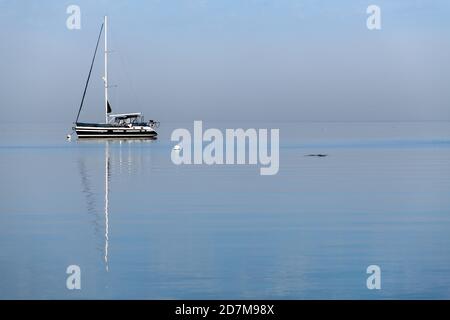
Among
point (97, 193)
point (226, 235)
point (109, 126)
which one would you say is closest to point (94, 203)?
point (97, 193)

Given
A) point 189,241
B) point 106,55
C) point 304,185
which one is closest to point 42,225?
point 189,241

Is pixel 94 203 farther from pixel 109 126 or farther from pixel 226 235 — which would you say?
pixel 109 126

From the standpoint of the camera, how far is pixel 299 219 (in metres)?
31.5

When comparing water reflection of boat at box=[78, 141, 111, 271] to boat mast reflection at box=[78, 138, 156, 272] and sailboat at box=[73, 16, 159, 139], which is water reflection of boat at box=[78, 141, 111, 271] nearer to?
boat mast reflection at box=[78, 138, 156, 272]

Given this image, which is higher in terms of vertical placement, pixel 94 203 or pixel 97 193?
pixel 97 193

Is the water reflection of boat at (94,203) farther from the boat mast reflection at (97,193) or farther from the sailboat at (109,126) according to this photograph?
the sailboat at (109,126)

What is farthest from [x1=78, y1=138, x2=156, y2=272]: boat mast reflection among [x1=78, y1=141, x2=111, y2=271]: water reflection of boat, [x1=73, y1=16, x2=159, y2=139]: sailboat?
[x1=73, y1=16, x2=159, y2=139]: sailboat

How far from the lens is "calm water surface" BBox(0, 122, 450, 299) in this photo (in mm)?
19438

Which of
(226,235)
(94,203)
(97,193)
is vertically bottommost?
(226,235)

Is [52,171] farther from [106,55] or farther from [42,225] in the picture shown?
[106,55]

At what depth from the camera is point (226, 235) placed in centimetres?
2738

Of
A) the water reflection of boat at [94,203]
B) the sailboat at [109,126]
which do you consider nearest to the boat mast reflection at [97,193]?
the water reflection of boat at [94,203]

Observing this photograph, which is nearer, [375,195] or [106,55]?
[375,195]
